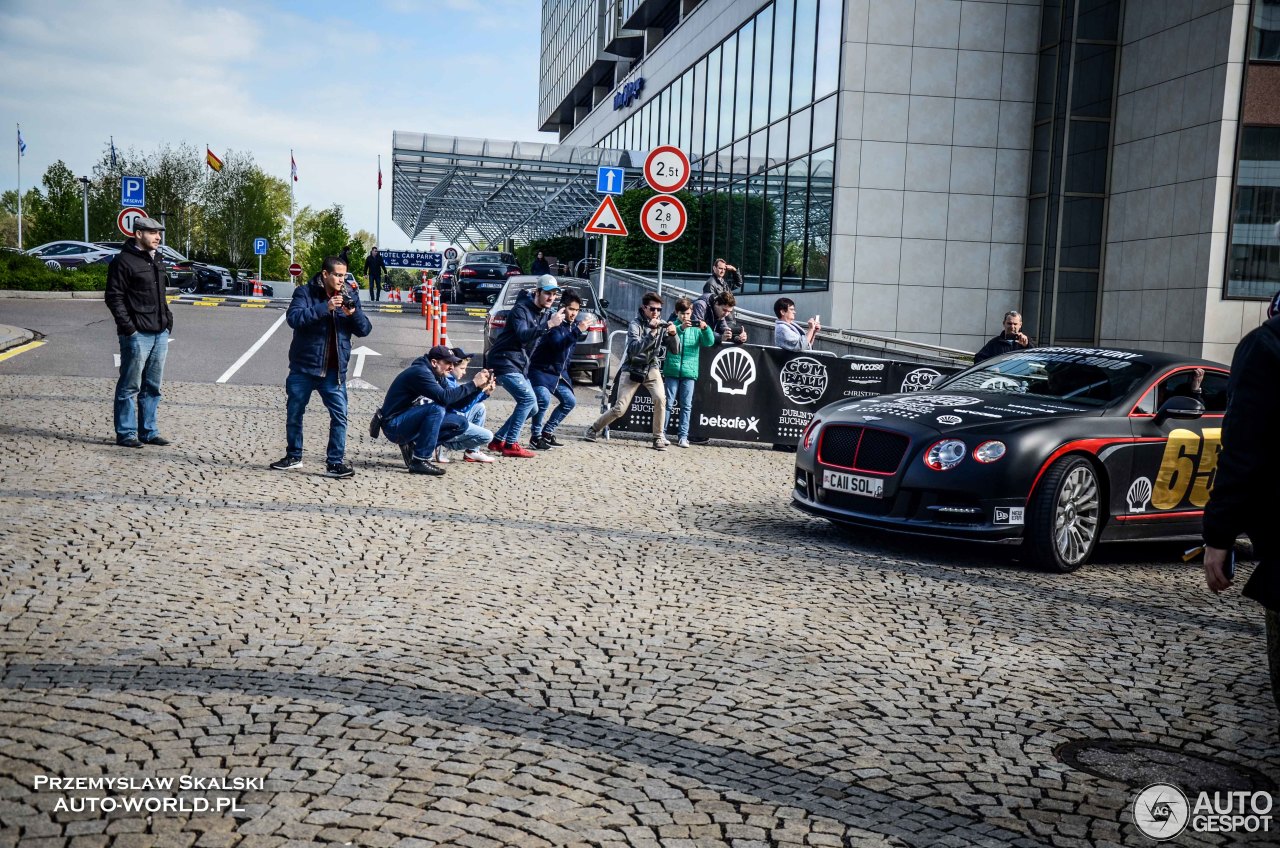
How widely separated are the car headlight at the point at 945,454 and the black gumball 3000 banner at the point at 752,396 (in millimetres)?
6426

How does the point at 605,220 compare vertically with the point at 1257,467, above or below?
above

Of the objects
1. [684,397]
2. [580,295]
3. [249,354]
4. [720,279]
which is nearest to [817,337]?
[720,279]

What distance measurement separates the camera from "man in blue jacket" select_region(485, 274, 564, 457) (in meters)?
11.6

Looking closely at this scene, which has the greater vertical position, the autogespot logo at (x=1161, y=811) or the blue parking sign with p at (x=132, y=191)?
the blue parking sign with p at (x=132, y=191)

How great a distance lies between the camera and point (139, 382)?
10.6 meters

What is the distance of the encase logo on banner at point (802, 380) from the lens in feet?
46.2

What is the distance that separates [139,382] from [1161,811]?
9.61 meters

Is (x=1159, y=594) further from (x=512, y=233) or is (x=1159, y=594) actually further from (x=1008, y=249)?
(x=512, y=233)

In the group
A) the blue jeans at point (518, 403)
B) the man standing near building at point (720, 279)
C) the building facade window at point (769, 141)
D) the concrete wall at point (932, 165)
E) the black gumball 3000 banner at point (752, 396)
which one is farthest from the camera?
the building facade window at point (769, 141)

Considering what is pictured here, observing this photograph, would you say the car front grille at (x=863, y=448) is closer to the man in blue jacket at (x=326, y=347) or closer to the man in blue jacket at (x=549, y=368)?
the man in blue jacket at (x=326, y=347)

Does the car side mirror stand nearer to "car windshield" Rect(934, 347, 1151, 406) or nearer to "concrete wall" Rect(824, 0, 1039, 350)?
"car windshield" Rect(934, 347, 1151, 406)

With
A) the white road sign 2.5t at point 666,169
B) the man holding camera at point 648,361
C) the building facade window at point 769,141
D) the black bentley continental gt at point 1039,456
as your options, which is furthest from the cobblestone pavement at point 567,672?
the building facade window at point 769,141

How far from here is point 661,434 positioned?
13180 millimetres

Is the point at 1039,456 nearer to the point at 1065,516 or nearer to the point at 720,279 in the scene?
the point at 1065,516
